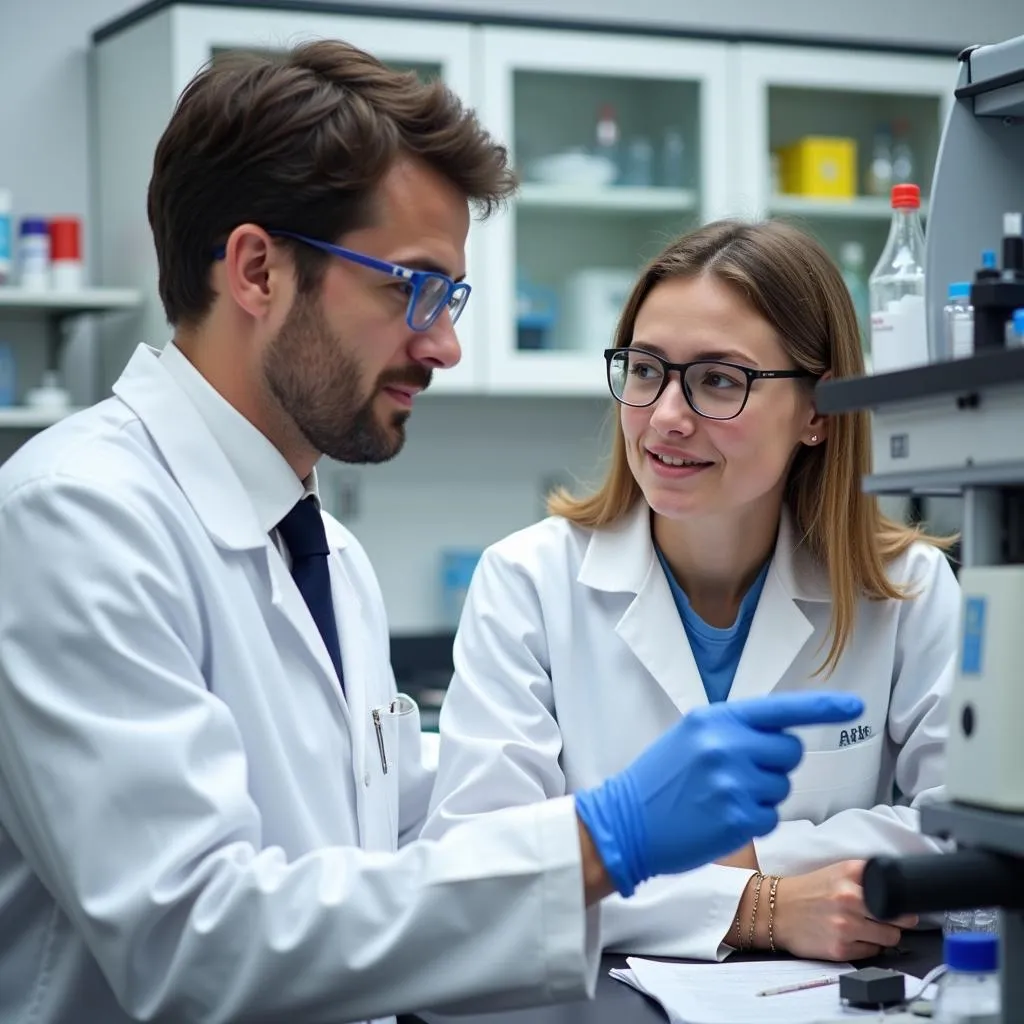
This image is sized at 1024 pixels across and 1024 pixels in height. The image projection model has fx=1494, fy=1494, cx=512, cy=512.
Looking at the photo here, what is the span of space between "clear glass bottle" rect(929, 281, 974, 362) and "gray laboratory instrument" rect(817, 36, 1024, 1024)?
0.05m

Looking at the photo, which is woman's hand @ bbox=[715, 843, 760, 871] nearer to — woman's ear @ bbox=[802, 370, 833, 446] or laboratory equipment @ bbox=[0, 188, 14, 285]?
woman's ear @ bbox=[802, 370, 833, 446]

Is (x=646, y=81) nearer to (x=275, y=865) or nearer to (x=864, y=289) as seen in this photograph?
(x=864, y=289)

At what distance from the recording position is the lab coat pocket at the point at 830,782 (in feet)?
5.36

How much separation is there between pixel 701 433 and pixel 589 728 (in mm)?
356

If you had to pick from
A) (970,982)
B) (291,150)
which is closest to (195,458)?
(291,150)

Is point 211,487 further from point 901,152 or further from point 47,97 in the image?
point 901,152

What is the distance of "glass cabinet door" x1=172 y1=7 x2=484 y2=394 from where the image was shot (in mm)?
3088

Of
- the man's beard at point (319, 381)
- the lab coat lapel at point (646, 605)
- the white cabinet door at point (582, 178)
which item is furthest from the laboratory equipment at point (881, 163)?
the man's beard at point (319, 381)

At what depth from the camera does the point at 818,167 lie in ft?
12.1

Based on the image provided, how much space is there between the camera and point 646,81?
3.56 meters

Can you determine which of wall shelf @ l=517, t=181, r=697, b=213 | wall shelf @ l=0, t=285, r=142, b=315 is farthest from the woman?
wall shelf @ l=517, t=181, r=697, b=213

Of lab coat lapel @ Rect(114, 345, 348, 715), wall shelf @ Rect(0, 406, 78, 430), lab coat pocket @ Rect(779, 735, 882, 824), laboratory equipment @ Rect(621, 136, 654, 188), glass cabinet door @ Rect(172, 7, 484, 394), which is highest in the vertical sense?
glass cabinet door @ Rect(172, 7, 484, 394)

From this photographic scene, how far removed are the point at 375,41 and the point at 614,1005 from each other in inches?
98.1

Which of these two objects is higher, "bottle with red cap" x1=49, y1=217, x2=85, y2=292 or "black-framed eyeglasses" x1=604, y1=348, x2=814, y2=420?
"bottle with red cap" x1=49, y1=217, x2=85, y2=292
